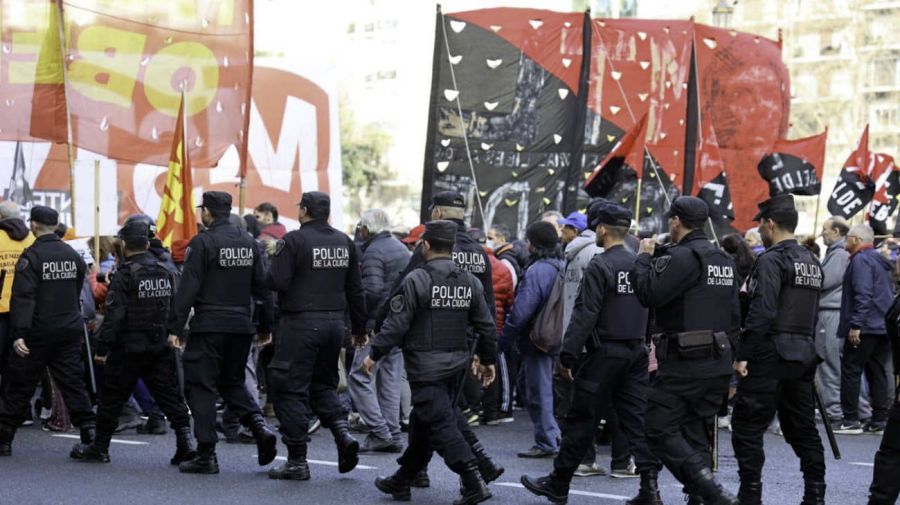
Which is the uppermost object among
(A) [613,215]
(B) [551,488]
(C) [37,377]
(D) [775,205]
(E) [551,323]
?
(D) [775,205]

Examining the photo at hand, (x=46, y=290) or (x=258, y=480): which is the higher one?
(x=46, y=290)

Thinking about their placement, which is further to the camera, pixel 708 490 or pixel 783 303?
pixel 783 303

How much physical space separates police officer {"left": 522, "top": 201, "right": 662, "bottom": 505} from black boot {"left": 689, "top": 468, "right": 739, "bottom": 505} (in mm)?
929

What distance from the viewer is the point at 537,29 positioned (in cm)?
1891

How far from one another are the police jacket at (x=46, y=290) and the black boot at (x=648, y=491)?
4521mm

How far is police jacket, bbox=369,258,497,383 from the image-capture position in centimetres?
861

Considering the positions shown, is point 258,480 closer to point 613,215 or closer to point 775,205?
point 613,215

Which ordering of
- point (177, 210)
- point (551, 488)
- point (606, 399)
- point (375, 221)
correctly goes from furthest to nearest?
1. point (177, 210)
2. point (375, 221)
3. point (606, 399)
4. point (551, 488)

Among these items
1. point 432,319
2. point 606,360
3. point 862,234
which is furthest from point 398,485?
point 862,234

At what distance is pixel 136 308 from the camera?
10.4 meters

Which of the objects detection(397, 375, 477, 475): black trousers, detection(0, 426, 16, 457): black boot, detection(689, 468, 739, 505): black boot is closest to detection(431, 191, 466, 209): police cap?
detection(397, 375, 477, 475): black trousers

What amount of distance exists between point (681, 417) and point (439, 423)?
1.45 metres

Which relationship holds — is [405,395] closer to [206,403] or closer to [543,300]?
[543,300]

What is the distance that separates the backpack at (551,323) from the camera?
36.0 ft
